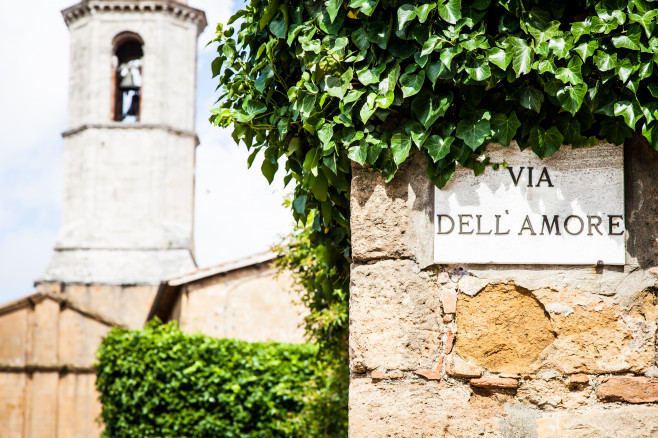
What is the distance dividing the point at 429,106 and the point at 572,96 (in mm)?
452

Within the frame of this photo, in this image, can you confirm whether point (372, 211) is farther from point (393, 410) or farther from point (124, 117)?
point (124, 117)

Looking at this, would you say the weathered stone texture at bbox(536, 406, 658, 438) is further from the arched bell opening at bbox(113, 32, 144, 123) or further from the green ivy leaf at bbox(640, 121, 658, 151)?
the arched bell opening at bbox(113, 32, 144, 123)

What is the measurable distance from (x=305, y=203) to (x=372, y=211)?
30.8 inches

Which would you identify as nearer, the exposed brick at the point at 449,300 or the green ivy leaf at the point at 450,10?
the green ivy leaf at the point at 450,10

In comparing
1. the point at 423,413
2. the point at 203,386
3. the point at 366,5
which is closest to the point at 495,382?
the point at 423,413

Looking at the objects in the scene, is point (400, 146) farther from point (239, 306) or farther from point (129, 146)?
point (129, 146)

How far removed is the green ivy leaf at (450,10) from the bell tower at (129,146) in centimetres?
2419

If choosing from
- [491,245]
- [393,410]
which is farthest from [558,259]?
[393,410]

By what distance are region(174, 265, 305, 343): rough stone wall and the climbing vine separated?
14.7 meters

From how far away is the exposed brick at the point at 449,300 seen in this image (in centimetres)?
302

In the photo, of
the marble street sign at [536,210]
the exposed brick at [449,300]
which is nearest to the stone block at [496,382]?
the exposed brick at [449,300]

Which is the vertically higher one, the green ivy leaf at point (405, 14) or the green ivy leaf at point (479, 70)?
the green ivy leaf at point (405, 14)

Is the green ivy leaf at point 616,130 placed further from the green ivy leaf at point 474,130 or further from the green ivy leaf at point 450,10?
the green ivy leaf at point 450,10

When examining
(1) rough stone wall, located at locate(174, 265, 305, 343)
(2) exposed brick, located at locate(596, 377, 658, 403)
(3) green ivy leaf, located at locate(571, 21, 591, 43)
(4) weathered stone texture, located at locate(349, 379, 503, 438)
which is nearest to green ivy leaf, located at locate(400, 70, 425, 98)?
(3) green ivy leaf, located at locate(571, 21, 591, 43)
